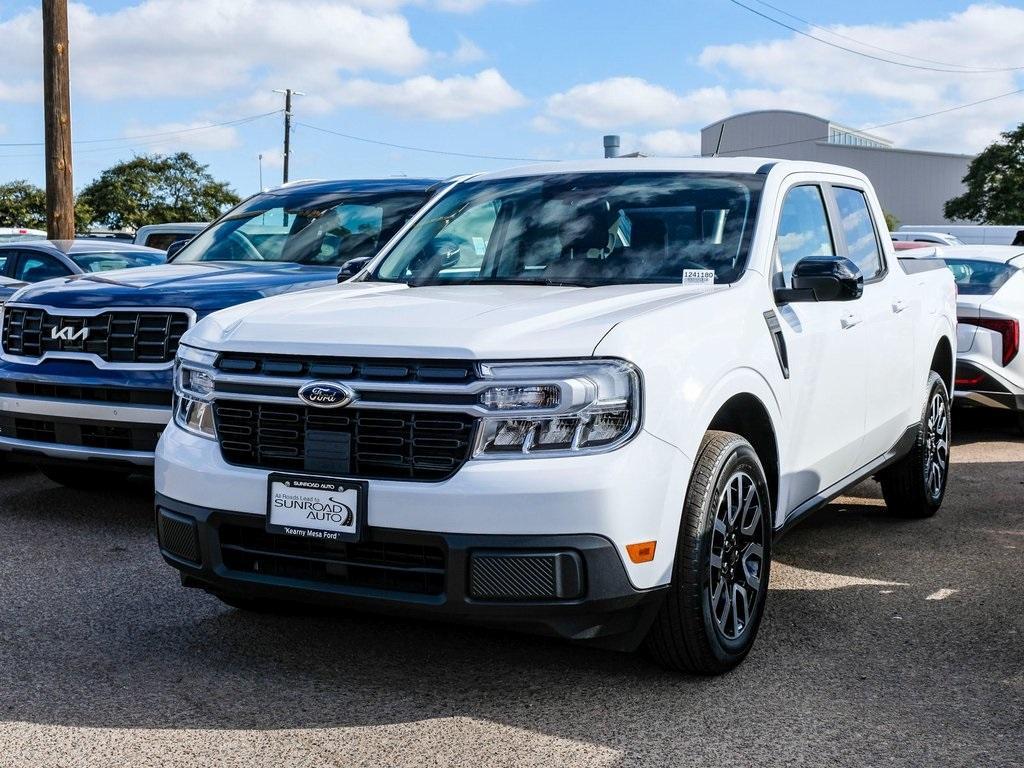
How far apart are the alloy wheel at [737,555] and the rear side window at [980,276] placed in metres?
5.91

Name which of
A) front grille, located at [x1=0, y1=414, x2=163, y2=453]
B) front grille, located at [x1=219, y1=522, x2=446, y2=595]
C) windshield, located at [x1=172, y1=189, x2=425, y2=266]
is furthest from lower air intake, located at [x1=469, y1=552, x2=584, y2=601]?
windshield, located at [x1=172, y1=189, x2=425, y2=266]

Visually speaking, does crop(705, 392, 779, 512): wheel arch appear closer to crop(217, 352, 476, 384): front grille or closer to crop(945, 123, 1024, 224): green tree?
crop(217, 352, 476, 384): front grille

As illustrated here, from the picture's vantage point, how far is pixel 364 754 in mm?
3586

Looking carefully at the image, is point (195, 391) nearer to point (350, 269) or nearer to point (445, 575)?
point (445, 575)

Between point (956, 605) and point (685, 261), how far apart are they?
184cm

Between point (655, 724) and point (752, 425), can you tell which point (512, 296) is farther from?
point (655, 724)

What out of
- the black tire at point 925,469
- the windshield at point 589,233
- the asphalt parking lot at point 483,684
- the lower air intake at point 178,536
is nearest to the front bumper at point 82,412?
the asphalt parking lot at point 483,684

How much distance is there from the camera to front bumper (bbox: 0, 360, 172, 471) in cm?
608

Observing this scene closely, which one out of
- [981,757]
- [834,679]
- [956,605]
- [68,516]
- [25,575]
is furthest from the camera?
[68,516]

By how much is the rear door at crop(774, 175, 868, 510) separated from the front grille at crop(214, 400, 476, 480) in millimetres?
1572

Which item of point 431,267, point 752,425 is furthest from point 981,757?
point 431,267

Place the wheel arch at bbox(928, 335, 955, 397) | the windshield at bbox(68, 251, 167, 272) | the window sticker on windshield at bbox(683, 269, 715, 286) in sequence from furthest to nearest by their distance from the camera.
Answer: the windshield at bbox(68, 251, 167, 272), the wheel arch at bbox(928, 335, 955, 397), the window sticker on windshield at bbox(683, 269, 715, 286)

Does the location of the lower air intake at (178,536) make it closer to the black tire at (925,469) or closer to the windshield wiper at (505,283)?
the windshield wiper at (505,283)

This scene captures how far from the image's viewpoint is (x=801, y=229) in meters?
5.25
